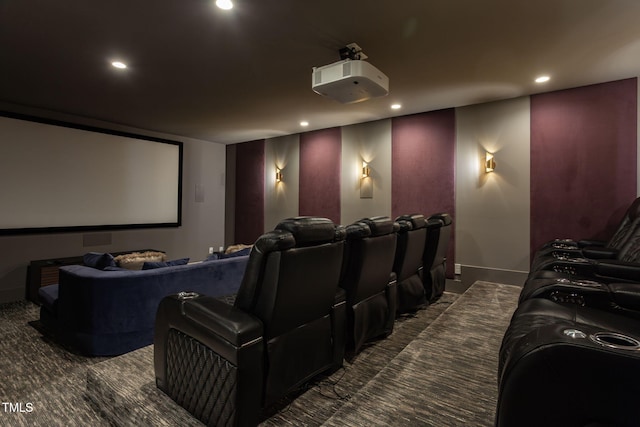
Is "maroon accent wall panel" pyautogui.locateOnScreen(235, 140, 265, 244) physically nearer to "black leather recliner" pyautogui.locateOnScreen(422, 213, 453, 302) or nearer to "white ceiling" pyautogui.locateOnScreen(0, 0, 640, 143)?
"white ceiling" pyautogui.locateOnScreen(0, 0, 640, 143)

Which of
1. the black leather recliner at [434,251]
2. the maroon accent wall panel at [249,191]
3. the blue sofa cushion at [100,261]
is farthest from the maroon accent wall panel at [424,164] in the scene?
the blue sofa cushion at [100,261]

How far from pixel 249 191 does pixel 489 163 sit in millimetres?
4674

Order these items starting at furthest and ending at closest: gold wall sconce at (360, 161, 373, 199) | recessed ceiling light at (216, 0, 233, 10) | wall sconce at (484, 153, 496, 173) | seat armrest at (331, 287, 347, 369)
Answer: gold wall sconce at (360, 161, 373, 199)
wall sconce at (484, 153, 496, 173)
recessed ceiling light at (216, 0, 233, 10)
seat armrest at (331, 287, 347, 369)

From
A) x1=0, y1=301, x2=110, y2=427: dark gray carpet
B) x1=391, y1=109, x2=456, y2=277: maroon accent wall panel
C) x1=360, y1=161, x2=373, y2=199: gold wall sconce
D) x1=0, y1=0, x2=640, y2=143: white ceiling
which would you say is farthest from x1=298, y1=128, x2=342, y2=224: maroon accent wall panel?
x1=0, y1=301, x2=110, y2=427: dark gray carpet

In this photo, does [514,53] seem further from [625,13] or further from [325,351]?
[325,351]

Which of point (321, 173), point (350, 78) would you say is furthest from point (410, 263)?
point (321, 173)

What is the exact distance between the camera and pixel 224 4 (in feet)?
7.32

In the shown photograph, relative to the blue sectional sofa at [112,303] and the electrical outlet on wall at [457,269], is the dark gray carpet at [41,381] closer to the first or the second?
the blue sectional sofa at [112,303]

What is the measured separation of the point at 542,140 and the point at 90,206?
255 inches

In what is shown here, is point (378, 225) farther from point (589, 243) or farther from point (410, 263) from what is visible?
point (589, 243)

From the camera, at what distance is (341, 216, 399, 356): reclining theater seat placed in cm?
225

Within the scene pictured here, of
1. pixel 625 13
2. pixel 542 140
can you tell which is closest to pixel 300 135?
pixel 542 140

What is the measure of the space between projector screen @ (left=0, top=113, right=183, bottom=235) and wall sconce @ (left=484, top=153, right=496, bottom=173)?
5.40m

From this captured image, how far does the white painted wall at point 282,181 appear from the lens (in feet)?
21.0
